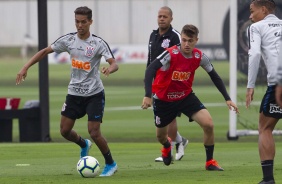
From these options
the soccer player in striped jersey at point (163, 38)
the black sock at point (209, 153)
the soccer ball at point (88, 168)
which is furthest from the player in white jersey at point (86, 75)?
the soccer player in striped jersey at point (163, 38)

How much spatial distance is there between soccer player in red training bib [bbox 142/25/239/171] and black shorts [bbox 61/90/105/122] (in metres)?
0.78

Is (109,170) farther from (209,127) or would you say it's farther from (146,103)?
(209,127)

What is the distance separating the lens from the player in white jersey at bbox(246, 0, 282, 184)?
10258 mm

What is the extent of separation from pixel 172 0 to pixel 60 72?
12.9m

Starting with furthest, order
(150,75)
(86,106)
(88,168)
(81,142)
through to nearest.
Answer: (81,142)
(86,106)
(150,75)
(88,168)

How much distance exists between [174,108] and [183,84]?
0.41 metres

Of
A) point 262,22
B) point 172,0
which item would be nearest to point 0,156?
point 262,22

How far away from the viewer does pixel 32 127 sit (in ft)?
61.1

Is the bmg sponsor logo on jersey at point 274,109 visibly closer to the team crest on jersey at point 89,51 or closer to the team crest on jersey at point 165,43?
the team crest on jersey at point 89,51

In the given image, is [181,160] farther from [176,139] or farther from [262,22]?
[262,22]

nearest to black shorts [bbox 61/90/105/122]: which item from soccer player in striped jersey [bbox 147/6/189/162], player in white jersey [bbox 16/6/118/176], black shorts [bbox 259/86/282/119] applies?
player in white jersey [bbox 16/6/118/176]

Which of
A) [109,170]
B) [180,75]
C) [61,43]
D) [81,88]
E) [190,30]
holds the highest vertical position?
[190,30]

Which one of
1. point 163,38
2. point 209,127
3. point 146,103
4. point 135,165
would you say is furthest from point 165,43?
point 146,103

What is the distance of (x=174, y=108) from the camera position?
499 inches
